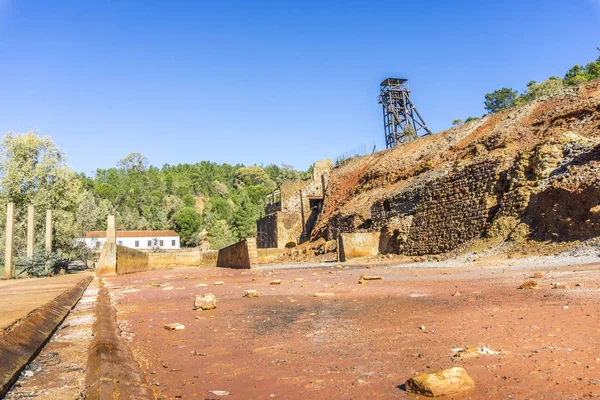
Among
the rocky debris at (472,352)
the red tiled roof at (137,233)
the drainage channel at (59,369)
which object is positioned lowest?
the rocky debris at (472,352)

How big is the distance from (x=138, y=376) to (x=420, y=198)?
80.7 feet

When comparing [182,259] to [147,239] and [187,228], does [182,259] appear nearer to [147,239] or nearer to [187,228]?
[147,239]

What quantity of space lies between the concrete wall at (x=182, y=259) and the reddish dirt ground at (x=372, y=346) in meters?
24.9

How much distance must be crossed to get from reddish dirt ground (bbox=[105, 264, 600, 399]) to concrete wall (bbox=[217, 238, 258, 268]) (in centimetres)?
1301

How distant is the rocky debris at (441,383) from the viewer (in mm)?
2178

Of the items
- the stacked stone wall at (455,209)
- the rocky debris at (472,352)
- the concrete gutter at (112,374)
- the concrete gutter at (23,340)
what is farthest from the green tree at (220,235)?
the rocky debris at (472,352)

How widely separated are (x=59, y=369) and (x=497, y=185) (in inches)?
→ 828

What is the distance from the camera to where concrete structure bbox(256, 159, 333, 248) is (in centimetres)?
4434

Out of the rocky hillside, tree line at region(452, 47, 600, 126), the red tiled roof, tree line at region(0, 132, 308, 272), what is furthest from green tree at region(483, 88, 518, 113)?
the red tiled roof

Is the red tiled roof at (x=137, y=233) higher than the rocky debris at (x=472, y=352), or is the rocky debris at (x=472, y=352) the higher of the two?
the red tiled roof at (x=137, y=233)

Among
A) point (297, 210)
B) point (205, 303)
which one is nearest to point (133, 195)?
point (297, 210)

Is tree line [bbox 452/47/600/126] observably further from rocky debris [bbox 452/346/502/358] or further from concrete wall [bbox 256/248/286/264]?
rocky debris [bbox 452/346/502/358]

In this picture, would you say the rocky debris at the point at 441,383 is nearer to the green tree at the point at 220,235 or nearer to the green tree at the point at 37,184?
the green tree at the point at 37,184

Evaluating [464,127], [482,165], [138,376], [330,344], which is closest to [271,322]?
[330,344]
